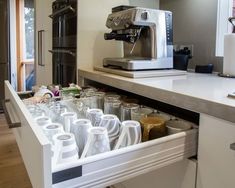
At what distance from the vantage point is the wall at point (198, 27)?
155 centimetres

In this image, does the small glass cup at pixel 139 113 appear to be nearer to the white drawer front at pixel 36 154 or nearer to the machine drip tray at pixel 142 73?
the machine drip tray at pixel 142 73

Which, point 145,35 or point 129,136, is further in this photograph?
point 145,35

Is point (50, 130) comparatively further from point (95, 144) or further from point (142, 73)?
point (142, 73)

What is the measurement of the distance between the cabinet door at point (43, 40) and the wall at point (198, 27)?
→ 126cm

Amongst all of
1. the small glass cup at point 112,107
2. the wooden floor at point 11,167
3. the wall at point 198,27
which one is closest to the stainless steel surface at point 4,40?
the wooden floor at point 11,167

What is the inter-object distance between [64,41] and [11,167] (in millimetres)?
1101

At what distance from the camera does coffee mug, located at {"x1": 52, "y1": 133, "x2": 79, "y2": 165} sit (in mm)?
630

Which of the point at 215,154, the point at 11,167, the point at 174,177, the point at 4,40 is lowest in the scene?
the point at 11,167

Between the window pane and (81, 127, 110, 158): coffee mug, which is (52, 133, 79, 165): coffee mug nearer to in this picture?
(81, 127, 110, 158): coffee mug

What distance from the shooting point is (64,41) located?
1979 millimetres

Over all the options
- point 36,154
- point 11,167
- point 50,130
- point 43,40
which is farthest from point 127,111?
point 43,40

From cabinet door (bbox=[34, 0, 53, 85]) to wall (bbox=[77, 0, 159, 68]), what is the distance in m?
0.88

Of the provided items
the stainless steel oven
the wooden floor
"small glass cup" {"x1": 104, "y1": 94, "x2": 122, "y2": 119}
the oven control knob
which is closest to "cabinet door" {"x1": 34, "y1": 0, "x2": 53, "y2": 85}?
the stainless steel oven

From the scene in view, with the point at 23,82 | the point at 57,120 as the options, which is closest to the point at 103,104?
the point at 57,120
